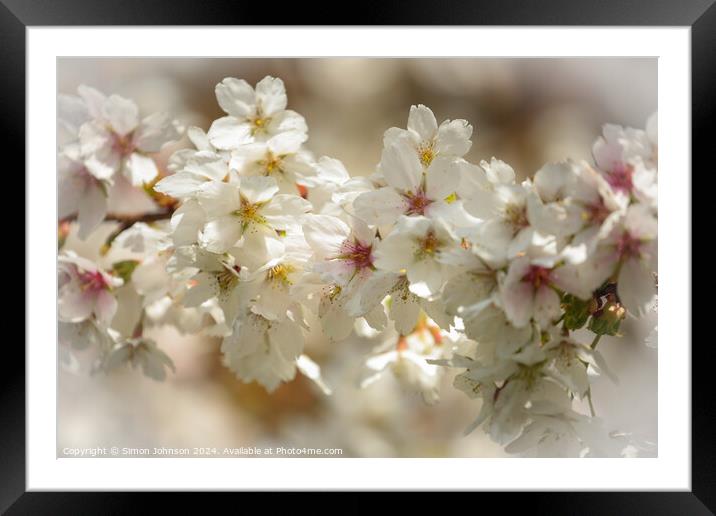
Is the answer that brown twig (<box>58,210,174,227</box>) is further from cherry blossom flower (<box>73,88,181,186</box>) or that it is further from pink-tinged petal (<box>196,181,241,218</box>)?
pink-tinged petal (<box>196,181,241,218</box>)

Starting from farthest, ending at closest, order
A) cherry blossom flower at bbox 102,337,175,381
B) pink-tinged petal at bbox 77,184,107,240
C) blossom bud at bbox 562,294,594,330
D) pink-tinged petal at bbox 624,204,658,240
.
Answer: cherry blossom flower at bbox 102,337,175,381 < pink-tinged petal at bbox 77,184,107,240 < blossom bud at bbox 562,294,594,330 < pink-tinged petal at bbox 624,204,658,240

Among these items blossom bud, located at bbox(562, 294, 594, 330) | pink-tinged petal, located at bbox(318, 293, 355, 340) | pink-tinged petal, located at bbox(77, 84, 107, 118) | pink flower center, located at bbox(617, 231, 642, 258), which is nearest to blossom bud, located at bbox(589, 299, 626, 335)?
blossom bud, located at bbox(562, 294, 594, 330)

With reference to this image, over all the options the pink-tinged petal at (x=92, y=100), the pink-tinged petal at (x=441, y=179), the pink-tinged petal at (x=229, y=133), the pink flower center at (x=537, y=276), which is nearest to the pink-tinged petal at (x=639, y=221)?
the pink flower center at (x=537, y=276)

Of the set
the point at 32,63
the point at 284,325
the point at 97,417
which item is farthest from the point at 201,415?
the point at 32,63

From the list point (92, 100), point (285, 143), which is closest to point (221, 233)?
point (285, 143)

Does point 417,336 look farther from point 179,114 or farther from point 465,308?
point 179,114

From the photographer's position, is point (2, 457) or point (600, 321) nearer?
point (600, 321)
